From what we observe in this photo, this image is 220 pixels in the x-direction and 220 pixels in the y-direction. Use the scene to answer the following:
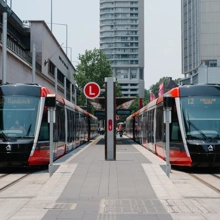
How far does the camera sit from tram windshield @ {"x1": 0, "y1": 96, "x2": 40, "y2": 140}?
658 inches

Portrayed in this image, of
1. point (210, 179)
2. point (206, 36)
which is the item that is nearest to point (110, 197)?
point (210, 179)

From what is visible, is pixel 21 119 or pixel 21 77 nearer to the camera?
pixel 21 119

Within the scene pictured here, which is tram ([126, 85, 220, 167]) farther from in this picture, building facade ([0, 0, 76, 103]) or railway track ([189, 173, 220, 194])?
building facade ([0, 0, 76, 103])

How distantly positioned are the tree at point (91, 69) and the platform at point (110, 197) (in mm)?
79593

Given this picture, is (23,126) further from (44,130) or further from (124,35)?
(124,35)

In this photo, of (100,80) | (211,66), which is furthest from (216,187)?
(211,66)

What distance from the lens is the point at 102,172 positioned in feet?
47.2

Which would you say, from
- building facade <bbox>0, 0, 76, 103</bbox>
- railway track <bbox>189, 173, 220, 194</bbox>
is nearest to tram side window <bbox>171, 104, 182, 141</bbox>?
railway track <bbox>189, 173, 220, 194</bbox>

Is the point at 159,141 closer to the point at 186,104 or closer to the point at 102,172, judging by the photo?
the point at 186,104

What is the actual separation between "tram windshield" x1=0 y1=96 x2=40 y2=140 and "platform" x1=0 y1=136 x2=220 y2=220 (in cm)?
214

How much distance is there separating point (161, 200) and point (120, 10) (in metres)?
188

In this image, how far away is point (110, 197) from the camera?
10.5m

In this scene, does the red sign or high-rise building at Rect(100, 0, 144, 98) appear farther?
high-rise building at Rect(100, 0, 144, 98)

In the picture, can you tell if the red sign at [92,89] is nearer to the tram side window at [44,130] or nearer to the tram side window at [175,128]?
the tram side window at [44,130]
